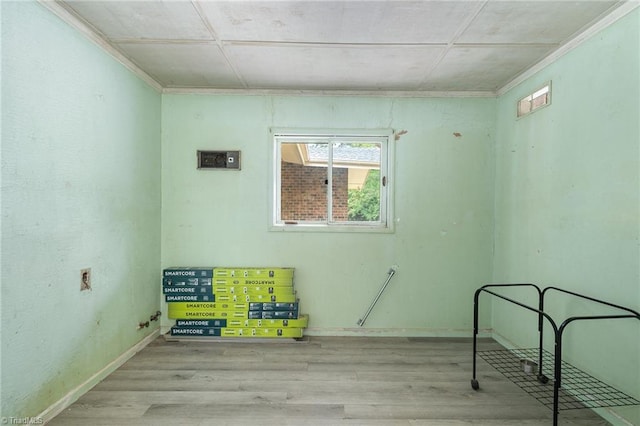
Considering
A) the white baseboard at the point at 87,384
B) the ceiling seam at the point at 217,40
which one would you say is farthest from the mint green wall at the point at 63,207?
the ceiling seam at the point at 217,40

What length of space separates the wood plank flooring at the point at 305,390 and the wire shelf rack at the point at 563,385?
8cm

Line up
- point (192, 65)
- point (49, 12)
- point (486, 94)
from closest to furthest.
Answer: point (49, 12), point (192, 65), point (486, 94)

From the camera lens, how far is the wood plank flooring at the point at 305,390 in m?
1.98

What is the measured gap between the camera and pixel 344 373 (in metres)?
2.53

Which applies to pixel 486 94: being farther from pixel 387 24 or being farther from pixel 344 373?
pixel 344 373

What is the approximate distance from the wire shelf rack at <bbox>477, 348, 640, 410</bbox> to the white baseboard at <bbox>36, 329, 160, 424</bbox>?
2790mm

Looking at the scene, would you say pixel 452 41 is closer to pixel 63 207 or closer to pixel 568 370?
pixel 568 370

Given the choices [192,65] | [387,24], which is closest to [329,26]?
[387,24]

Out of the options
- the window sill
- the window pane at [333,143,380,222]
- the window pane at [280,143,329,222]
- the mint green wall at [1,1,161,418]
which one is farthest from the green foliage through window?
the mint green wall at [1,1,161,418]

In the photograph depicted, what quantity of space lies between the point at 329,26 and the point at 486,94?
197 cm

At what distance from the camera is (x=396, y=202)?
129 inches

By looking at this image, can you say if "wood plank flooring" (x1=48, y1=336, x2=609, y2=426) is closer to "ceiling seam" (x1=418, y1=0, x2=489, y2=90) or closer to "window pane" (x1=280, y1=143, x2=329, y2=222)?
"window pane" (x1=280, y1=143, x2=329, y2=222)

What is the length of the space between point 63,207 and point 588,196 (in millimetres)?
3322

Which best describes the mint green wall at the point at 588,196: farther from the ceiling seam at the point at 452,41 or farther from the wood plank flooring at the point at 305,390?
the ceiling seam at the point at 452,41
